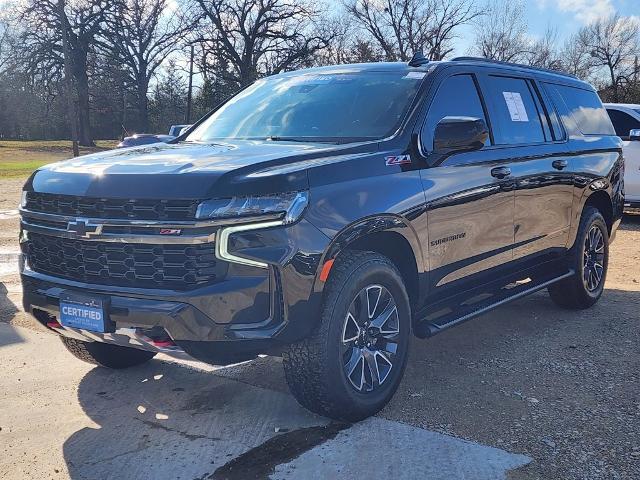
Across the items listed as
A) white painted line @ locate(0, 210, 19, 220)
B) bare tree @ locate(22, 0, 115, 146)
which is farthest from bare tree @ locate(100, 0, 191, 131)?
white painted line @ locate(0, 210, 19, 220)

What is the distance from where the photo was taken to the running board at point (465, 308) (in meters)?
4.05

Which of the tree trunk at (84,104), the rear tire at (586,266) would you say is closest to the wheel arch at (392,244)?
the rear tire at (586,266)

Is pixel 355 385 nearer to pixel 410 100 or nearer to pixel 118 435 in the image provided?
pixel 118 435

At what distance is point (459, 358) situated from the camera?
475 cm

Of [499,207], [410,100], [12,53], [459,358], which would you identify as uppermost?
[12,53]

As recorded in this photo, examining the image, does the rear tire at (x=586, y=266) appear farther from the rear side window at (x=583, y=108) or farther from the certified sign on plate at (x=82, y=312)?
the certified sign on plate at (x=82, y=312)

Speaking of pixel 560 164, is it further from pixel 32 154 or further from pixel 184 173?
pixel 32 154

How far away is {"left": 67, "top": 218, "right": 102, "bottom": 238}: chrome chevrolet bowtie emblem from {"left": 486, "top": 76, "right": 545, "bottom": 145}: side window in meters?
2.77

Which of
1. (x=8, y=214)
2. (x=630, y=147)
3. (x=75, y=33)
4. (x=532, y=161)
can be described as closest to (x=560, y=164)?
(x=532, y=161)

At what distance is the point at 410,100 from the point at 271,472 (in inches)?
91.8

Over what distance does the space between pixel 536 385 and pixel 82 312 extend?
8.85 feet

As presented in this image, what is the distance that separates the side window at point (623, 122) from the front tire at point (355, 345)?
904cm

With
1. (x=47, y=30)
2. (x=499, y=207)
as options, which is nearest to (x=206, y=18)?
(x=47, y=30)

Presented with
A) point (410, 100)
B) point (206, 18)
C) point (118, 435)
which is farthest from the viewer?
point (206, 18)
